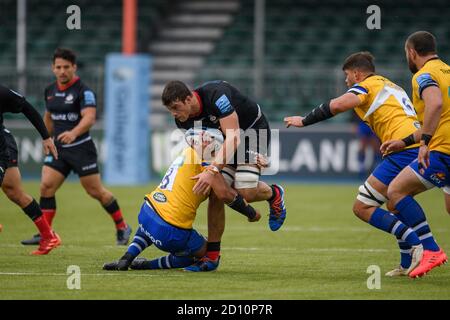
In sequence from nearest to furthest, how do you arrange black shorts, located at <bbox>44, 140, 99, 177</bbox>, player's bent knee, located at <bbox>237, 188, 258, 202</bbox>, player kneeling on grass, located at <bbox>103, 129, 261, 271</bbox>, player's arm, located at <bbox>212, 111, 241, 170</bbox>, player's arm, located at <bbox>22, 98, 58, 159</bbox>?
player's arm, located at <bbox>212, 111, 241, 170</bbox> → player kneeling on grass, located at <bbox>103, 129, 261, 271</bbox> → player's arm, located at <bbox>22, 98, 58, 159</bbox> → player's bent knee, located at <bbox>237, 188, 258, 202</bbox> → black shorts, located at <bbox>44, 140, 99, 177</bbox>

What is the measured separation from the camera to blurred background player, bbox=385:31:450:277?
333 inches

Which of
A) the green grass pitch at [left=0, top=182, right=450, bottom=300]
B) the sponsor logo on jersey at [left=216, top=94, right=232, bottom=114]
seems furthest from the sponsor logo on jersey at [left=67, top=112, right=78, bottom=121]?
the sponsor logo on jersey at [left=216, top=94, right=232, bottom=114]

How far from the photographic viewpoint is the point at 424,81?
8406 millimetres

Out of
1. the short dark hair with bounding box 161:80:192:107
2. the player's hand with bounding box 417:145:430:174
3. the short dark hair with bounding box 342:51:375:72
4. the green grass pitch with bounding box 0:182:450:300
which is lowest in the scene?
the green grass pitch with bounding box 0:182:450:300

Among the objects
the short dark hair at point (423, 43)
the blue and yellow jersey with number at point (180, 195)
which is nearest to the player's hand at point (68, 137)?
the blue and yellow jersey with number at point (180, 195)

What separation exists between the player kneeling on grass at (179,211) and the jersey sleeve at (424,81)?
6.20ft

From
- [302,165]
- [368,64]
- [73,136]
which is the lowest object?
[302,165]

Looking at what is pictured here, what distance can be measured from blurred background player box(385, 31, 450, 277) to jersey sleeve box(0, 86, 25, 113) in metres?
3.61

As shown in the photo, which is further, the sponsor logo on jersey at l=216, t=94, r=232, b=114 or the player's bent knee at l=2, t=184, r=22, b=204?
the player's bent knee at l=2, t=184, r=22, b=204

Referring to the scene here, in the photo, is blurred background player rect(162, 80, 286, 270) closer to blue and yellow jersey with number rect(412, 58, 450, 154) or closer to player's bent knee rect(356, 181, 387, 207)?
player's bent knee rect(356, 181, 387, 207)
